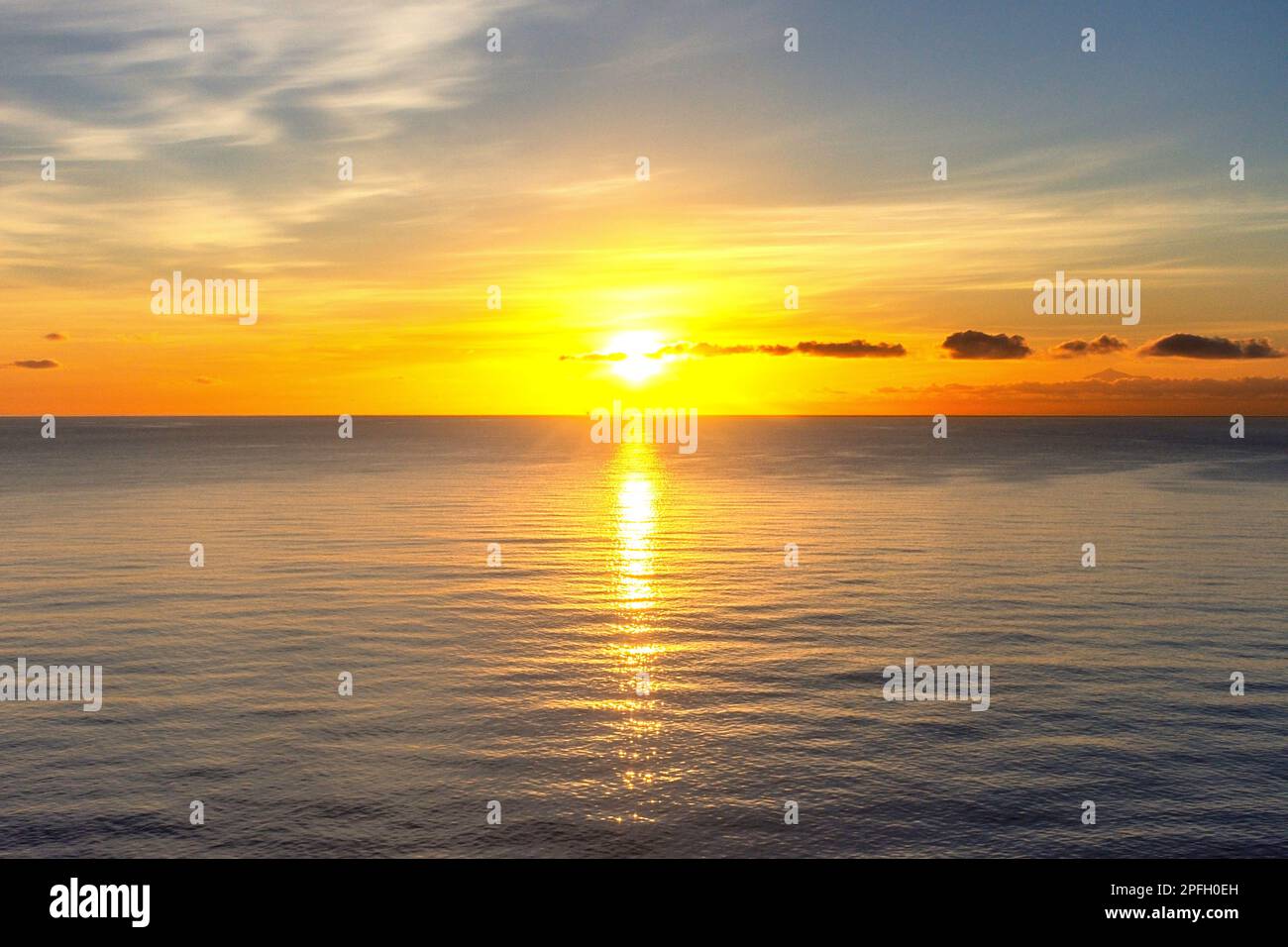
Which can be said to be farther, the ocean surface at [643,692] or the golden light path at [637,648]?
the golden light path at [637,648]

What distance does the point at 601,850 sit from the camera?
76.4 ft

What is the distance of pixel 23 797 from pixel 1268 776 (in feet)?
104

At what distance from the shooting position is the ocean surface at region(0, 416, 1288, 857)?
24.5 meters

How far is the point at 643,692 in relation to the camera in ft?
Result: 116

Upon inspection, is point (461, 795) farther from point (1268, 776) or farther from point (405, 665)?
point (1268, 776)

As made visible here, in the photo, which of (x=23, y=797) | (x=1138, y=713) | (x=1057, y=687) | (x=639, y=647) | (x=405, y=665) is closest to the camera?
(x=23, y=797)

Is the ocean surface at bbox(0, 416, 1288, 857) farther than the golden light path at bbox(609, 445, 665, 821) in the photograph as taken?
No

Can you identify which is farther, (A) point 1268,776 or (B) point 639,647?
(B) point 639,647

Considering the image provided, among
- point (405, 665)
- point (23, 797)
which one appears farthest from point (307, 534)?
point (23, 797)

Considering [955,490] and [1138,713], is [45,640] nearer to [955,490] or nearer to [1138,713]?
[1138,713]

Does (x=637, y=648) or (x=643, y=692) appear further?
(x=637, y=648)

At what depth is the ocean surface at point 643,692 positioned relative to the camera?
24500 millimetres

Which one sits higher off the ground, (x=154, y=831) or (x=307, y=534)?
(x=307, y=534)
